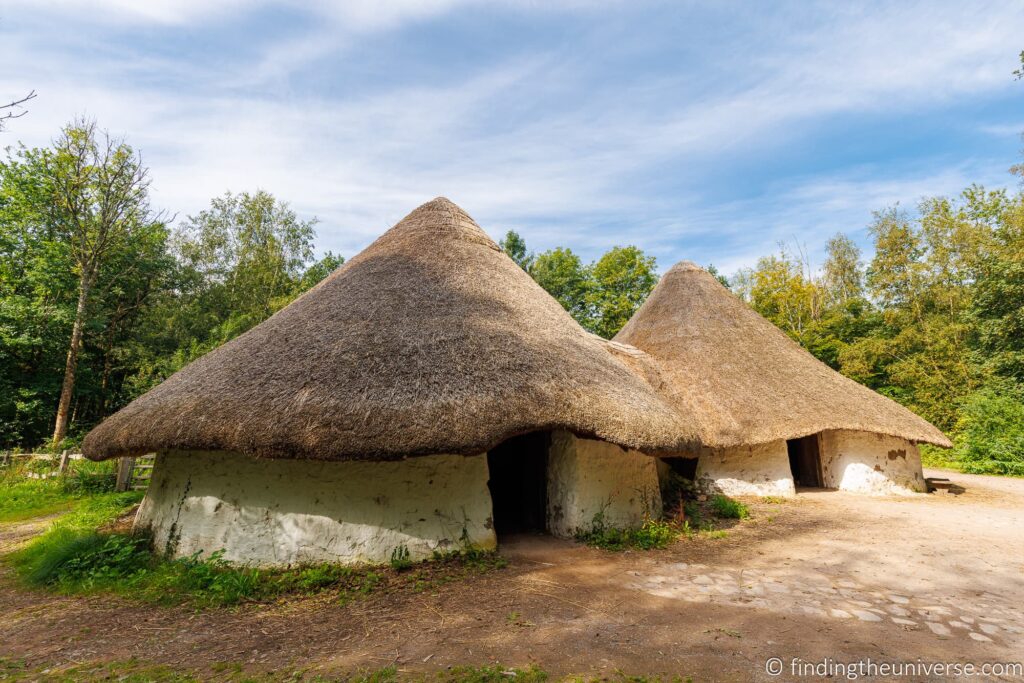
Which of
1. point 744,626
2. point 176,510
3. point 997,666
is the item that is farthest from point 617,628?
point 176,510

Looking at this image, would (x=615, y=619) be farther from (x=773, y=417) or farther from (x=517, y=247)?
(x=517, y=247)

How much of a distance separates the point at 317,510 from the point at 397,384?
1.69 metres

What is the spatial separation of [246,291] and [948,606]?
30.1m

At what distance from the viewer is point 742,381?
1029cm

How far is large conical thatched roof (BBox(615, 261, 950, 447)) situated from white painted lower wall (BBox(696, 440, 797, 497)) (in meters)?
0.84

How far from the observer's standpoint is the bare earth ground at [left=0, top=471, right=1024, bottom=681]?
342 centimetres

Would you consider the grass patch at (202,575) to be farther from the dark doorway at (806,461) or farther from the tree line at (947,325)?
the tree line at (947,325)

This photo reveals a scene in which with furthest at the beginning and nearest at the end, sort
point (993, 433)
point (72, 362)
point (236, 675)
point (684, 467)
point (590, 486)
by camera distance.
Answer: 1. point (72, 362)
2. point (993, 433)
3. point (684, 467)
4. point (590, 486)
5. point (236, 675)

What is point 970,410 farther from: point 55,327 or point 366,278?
point 55,327

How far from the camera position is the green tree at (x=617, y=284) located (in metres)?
27.6

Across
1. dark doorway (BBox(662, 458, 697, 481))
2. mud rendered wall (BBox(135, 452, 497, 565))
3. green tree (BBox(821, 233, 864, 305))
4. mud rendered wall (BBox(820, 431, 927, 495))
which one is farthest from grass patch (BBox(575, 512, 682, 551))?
green tree (BBox(821, 233, 864, 305))

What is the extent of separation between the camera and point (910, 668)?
10.5 ft

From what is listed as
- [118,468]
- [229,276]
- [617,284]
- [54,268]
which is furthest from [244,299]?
[617,284]

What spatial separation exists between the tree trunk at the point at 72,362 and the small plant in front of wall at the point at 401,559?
611 inches
